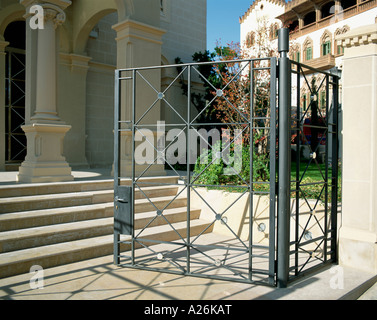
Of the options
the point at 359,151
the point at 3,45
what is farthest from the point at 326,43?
the point at 359,151

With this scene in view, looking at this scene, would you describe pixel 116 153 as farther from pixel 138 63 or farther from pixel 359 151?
pixel 138 63

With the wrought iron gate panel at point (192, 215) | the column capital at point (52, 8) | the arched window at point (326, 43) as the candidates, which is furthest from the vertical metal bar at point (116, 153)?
the arched window at point (326, 43)

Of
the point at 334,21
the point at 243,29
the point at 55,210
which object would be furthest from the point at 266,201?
the point at 243,29

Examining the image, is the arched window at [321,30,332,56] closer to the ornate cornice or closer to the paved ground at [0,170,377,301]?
the ornate cornice

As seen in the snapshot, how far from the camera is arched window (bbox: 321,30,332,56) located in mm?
23078

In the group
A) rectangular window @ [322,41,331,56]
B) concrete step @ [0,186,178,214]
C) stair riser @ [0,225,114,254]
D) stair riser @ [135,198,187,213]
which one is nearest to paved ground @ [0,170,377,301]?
stair riser @ [0,225,114,254]

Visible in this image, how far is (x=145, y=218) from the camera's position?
571 cm

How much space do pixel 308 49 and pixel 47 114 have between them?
22.9m

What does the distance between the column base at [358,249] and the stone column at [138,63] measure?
13.7ft

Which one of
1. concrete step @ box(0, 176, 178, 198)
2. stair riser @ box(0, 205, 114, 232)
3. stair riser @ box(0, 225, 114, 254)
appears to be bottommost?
stair riser @ box(0, 225, 114, 254)

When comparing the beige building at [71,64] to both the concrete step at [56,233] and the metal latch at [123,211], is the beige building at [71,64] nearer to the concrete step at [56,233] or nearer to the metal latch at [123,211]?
the concrete step at [56,233]

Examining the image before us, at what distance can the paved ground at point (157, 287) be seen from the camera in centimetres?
358

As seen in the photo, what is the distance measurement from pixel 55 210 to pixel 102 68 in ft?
21.9

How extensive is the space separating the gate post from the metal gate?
0.01 meters
